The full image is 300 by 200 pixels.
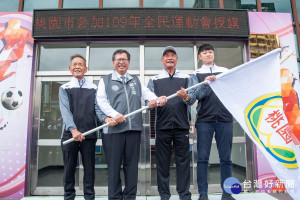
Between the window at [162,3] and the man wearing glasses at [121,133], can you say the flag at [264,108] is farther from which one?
the window at [162,3]

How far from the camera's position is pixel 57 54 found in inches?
178

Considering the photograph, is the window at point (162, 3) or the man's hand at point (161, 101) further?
the window at point (162, 3)

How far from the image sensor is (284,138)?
2383 millimetres

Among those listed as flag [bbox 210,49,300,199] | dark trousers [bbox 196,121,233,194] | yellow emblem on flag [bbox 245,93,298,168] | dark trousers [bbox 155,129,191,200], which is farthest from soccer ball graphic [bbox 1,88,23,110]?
yellow emblem on flag [bbox 245,93,298,168]

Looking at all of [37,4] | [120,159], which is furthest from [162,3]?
[120,159]

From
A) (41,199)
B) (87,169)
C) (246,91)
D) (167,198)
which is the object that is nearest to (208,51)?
(246,91)

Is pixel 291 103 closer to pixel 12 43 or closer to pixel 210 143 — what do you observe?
pixel 210 143

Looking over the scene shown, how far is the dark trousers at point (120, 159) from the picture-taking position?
245 centimetres

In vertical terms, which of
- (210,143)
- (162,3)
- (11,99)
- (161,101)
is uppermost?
(162,3)

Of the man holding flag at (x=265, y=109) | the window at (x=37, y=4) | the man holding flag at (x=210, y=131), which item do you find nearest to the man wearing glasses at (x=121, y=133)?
the man holding flag at (x=210, y=131)

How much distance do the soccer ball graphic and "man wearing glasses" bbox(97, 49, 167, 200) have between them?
2378 mm

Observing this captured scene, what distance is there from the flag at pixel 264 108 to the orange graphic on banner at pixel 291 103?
1835 millimetres

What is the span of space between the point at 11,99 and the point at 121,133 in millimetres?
2826

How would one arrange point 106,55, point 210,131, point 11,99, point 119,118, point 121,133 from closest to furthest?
point 119,118 < point 121,133 < point 210,131 < point 11,99 < point 106,55
